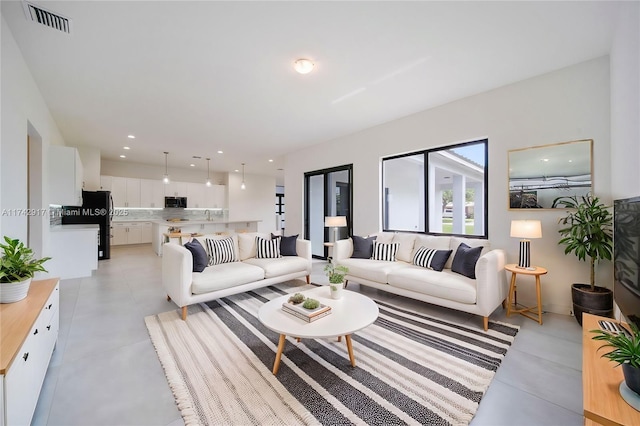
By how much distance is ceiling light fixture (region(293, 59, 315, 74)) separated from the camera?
267cm

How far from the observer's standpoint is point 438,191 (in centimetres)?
434

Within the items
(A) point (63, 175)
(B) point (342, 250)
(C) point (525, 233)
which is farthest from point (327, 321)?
(A) point (63, 175)

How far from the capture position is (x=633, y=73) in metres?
1.92

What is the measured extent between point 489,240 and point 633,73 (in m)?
2.08

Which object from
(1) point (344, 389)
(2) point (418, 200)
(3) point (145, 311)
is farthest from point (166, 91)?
(2) point (418, 200)

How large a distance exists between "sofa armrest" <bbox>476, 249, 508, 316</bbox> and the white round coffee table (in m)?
1.17

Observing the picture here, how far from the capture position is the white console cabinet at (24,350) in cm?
110

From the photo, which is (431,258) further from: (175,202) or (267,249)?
(175,202)

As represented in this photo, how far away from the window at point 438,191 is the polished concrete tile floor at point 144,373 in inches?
59.0

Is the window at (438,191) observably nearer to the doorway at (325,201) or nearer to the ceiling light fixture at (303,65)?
the doorway at (325,201)

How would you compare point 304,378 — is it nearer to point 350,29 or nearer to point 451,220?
point 350,29

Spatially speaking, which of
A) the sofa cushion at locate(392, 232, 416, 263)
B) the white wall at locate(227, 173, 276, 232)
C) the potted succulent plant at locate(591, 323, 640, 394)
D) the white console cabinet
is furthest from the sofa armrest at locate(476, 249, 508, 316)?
the white wall at locate(227, 173, 276, 232)

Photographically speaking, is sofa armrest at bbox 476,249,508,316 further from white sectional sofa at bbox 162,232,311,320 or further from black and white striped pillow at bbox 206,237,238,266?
black and white striped pillow at bbox 206,237,238,266

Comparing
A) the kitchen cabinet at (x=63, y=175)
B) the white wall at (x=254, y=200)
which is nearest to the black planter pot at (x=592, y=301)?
the kitchen cabinet at (x=63, y=175)
